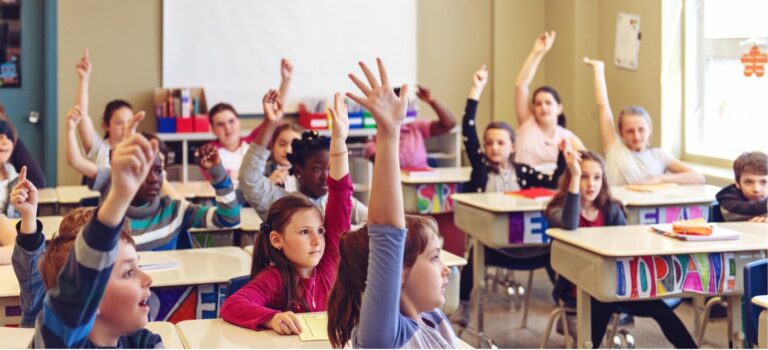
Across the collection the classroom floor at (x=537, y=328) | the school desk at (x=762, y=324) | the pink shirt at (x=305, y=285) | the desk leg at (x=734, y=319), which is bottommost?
the classroom floor at (x=537, y=328)

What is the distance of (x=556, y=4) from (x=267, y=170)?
3.71 m

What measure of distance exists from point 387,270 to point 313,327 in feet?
2.50

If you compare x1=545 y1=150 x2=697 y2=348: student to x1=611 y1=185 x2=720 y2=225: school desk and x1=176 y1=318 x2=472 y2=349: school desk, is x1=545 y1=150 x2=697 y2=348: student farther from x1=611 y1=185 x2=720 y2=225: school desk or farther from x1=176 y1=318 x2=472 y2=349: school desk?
x1=176 y1=318 x2=472 y2=349: school desk

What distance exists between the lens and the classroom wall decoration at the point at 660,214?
16.5ft

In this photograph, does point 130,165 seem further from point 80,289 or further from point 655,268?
point 655,268

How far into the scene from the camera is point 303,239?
2844 millimetres

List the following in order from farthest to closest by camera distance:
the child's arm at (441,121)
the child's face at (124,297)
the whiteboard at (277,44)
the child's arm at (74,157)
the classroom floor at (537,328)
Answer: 1. the whiteboard at (277,44)
2. the child's arm at (441,121)
3. the classroom floor at (537,328)
4. the child's arm at (74,157)
5. the child's face at (124,297)

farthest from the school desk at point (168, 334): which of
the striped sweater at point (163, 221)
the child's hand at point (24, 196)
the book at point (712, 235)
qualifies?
the book at point (712, 235)

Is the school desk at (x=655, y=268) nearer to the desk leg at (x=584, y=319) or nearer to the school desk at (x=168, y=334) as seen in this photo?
the desk leg at (x=584, y=319)

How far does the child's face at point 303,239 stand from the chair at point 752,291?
4.34ft

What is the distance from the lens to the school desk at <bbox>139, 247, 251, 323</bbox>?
3258 millimetres

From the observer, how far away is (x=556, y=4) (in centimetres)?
800

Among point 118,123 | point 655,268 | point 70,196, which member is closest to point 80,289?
point 655,268

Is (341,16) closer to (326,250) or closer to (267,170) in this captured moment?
(267,170)
